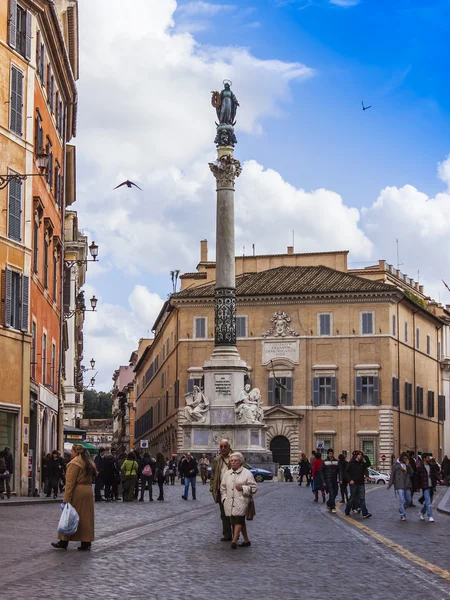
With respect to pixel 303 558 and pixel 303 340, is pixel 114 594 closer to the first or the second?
pixel 303 558

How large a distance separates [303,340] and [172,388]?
1193 cm

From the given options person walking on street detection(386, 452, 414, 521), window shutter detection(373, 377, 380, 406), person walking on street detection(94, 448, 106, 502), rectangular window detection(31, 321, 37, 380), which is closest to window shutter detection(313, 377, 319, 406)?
window shutter detection(373, 377, 380, 406)

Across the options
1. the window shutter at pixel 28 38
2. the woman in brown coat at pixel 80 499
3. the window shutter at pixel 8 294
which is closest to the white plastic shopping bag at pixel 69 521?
the woman in brown coat at pixel 80 499

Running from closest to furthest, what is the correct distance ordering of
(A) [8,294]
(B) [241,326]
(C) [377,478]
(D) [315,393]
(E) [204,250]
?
Answer: (A) [8,294]
(C) [377,478]
(D) [315,393]
(B) [241,326]
(E) [204,250]

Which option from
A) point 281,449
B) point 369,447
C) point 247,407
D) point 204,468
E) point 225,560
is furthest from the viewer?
point 281,449

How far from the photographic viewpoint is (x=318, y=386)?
8119cm

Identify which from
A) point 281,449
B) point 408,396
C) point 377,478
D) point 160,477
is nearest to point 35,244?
point 160,477

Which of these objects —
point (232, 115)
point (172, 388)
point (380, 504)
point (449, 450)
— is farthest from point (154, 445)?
point (380, 504)

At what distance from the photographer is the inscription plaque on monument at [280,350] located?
82188 mm

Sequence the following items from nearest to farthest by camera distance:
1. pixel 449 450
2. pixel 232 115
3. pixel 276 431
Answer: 1. pixel 232 115
2. pixel 276 431
3. pixel 449 450

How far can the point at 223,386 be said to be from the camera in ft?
200

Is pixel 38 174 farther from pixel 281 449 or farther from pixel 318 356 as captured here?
pixel 318 356

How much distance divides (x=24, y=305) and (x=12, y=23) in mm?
7860

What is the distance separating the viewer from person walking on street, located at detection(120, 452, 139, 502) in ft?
111
